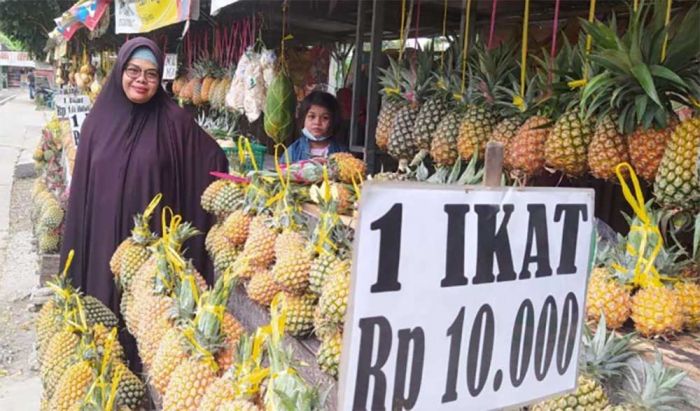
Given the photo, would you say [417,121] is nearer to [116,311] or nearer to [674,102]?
[674,102]

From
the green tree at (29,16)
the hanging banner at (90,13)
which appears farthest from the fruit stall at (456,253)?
the green tree at (29,16)

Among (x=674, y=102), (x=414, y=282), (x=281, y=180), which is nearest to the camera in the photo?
(x=414, y=282)

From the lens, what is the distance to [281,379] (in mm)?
1497

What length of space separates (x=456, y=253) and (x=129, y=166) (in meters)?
3.11

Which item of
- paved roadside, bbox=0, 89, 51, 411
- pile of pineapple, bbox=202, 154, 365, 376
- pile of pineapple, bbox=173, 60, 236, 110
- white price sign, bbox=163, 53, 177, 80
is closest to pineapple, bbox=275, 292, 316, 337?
pile of pineapple, bbox=202, 154, 365, 376

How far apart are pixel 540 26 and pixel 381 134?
10.0ft

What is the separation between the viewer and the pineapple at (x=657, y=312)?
6.05 ft

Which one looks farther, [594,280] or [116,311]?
[116,311]

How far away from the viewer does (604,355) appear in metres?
1.75

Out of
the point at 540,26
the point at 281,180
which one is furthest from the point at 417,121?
the point at 540,26

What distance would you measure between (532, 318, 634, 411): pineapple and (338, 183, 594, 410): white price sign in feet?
1.20

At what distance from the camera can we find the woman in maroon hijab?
375 centimetres

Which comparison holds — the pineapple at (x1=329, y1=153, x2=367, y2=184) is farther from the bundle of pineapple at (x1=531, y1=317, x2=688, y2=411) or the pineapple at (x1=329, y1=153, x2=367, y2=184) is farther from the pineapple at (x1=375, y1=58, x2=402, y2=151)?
the bundle of pineapple at (x1=531, y1=317, x2=688, y2=411)

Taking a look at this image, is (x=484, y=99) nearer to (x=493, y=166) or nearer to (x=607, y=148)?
(x=607, y=148)
